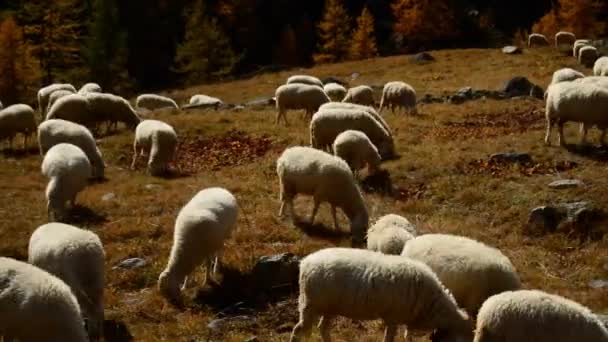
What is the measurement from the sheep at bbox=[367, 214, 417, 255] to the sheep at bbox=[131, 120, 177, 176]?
934 centimetres

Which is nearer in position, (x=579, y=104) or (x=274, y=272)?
(x=274, y=272)

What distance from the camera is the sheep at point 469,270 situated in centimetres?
907


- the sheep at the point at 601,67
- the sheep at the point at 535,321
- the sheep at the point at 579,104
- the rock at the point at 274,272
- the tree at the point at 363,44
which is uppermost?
the sheep at the point at 579,104

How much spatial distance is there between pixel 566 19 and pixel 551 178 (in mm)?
54906

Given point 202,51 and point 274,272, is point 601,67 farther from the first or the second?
point 202,51

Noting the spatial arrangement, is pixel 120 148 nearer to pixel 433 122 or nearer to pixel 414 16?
pixel 433 122

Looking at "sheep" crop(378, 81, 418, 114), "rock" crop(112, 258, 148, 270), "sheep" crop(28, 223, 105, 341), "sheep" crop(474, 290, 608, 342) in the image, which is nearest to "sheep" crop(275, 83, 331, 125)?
"sheep" crop(378, 81, 418, 114)

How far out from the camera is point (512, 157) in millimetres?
17141

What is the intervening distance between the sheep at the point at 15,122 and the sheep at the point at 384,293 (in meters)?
16.9

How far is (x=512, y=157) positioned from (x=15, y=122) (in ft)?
52.1

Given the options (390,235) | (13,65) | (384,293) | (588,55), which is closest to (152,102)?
(390,235)

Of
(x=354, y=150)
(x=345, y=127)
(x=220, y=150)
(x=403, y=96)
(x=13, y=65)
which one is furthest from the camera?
(x=13, y=65)

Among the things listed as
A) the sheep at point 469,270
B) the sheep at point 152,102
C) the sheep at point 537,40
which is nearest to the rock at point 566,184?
the sheep at point 469,270

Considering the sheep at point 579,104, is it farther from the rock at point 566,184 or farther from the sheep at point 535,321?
the sheep at point 535,321
